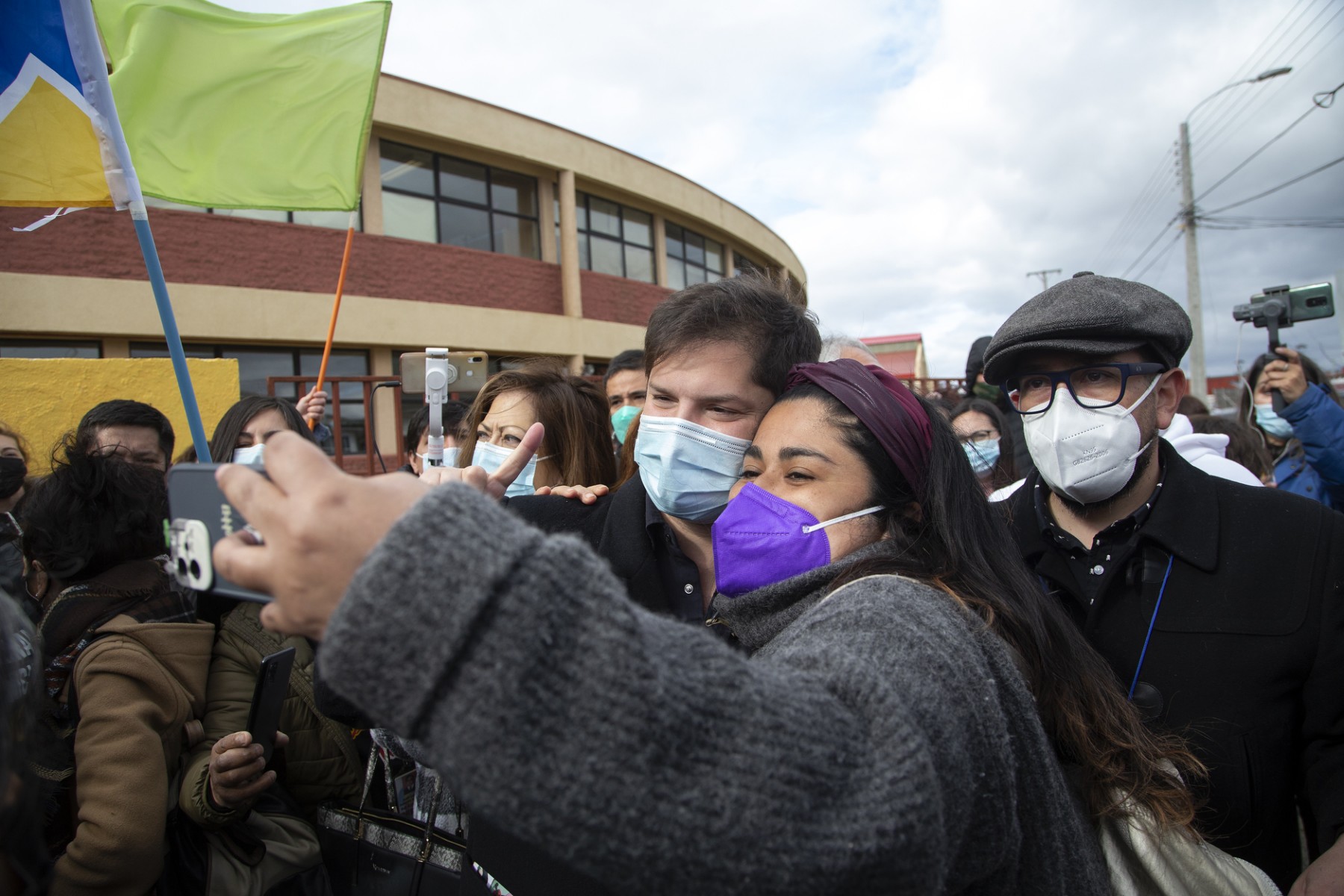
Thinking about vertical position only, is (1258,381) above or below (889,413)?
above

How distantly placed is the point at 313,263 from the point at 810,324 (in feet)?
38.6

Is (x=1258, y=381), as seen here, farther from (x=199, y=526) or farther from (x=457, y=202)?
(x=457, y=202)

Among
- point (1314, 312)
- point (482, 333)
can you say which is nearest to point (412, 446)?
point (1314, 312)

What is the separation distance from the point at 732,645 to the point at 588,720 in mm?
1149

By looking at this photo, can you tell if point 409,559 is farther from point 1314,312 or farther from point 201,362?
point 201,362

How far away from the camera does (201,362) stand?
21.4 feet

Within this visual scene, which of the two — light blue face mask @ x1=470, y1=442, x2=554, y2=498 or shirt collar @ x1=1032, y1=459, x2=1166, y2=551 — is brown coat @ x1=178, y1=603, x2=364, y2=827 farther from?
shirt collar @ x1=1032, y1=459, x2=1166, y2=551

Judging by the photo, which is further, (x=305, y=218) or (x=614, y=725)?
(x=305, y=218)

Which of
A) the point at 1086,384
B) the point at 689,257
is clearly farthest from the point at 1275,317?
the point at 689,257

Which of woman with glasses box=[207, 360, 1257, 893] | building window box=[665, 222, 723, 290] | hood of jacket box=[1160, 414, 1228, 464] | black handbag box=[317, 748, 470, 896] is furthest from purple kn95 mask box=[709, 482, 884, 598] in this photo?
building window box=[665, 222, 723, 290]

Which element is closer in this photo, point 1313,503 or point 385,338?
point 1313,503

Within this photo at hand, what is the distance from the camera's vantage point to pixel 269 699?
217 centimetres

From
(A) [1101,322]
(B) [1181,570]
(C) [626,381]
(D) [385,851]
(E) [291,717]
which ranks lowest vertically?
(D) [385,851]

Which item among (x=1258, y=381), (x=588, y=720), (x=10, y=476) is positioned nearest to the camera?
(x=588, y=720)
